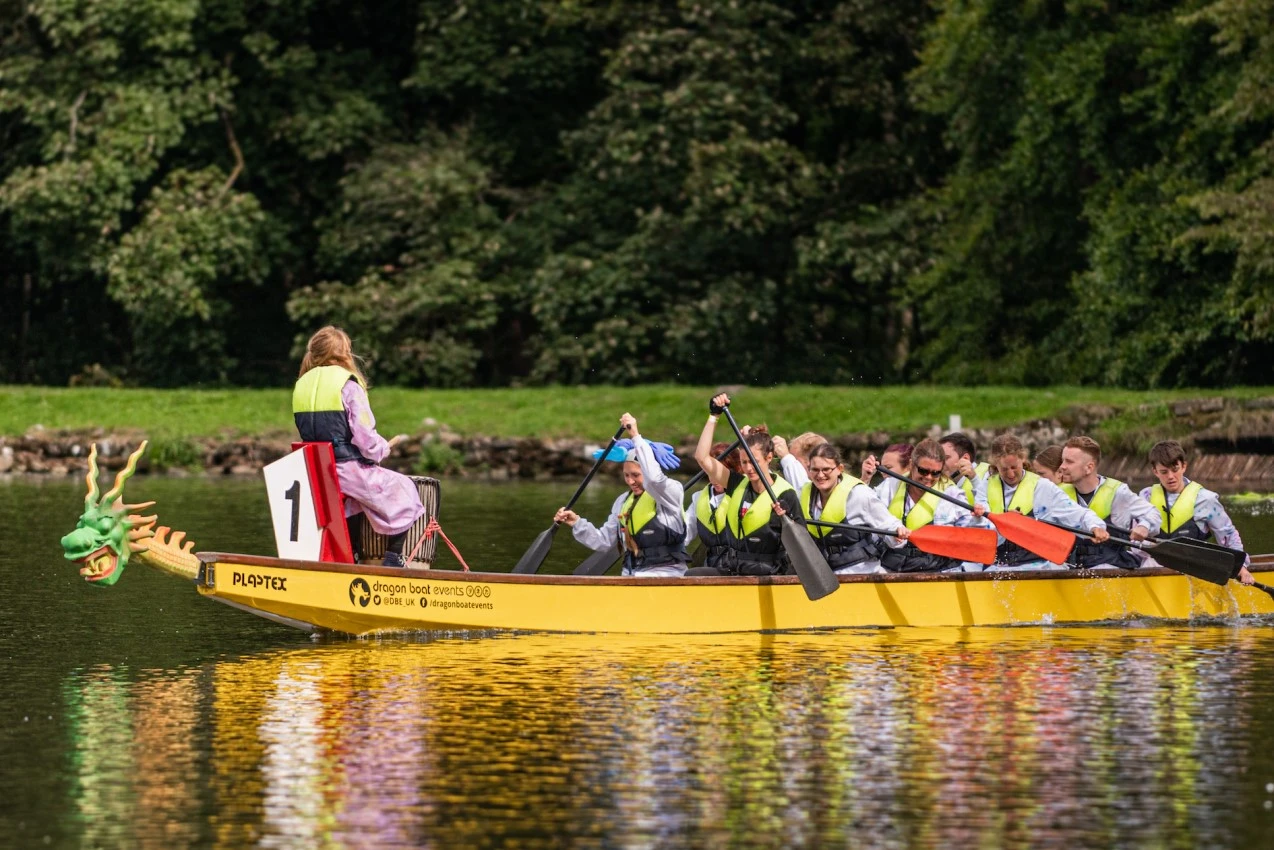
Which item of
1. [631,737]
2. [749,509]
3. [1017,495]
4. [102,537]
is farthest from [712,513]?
[631,737]

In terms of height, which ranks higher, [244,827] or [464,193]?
[464,193]

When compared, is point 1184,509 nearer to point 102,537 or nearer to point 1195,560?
point 1195,560

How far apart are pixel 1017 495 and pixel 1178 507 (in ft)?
3.94

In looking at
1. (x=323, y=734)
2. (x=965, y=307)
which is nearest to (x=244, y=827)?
(x=323, y=734)

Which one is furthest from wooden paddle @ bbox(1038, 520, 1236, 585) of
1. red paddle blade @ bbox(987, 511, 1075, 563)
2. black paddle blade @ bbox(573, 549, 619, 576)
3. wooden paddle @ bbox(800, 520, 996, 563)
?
black paddle blade @ bbox(573, 549, 619, 576)

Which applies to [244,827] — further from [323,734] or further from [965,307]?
[965,307]

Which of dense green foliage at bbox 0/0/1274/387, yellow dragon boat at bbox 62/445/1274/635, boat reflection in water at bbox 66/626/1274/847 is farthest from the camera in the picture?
dense green foliage at bbox 0/0/1274/387

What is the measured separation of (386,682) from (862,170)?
28.8 meters

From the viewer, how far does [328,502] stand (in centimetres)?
1483

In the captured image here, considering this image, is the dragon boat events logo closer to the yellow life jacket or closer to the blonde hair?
the blonde hair

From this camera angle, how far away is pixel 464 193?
41281 millimetres

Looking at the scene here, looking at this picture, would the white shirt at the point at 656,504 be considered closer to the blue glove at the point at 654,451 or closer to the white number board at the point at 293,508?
the blue glove at the point at 654,451

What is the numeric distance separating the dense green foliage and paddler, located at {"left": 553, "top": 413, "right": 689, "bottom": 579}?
19183 mm

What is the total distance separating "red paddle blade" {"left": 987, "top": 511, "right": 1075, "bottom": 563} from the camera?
16422mm
